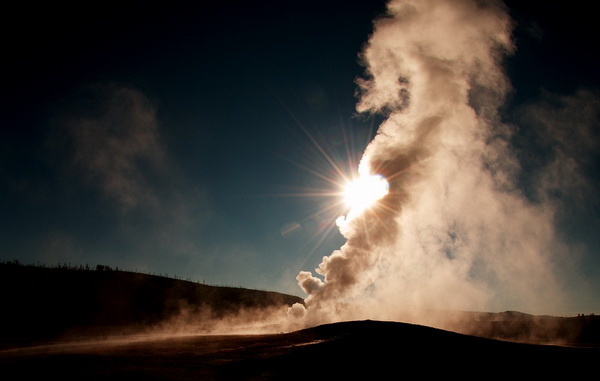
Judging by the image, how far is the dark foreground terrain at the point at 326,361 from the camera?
10.3 metres

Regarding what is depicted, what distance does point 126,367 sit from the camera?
35.3 ft

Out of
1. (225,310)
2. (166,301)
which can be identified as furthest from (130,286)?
(225,310)

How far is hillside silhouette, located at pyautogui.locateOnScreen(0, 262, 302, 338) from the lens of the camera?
101 ft

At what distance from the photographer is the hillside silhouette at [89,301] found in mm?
30764

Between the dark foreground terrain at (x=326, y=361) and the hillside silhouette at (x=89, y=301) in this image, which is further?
the hillside silhouette at (x=89, y=301)

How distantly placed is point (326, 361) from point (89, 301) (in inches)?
1485

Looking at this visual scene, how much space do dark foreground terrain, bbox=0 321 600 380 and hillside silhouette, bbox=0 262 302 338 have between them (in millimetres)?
15993

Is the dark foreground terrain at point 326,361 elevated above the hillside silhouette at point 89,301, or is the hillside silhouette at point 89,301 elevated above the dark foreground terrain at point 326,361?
the hillside silhouette at point 89,301

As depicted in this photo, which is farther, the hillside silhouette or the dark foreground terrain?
the hillside silhouette

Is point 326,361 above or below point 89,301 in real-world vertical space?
below

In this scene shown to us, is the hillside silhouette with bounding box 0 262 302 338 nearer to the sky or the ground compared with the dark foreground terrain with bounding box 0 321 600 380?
nearer to the sky

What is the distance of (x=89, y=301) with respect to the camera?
3872cm

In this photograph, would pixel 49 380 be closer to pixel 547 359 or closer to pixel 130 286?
pixel 547 359

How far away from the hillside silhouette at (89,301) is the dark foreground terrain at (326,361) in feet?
52.5
